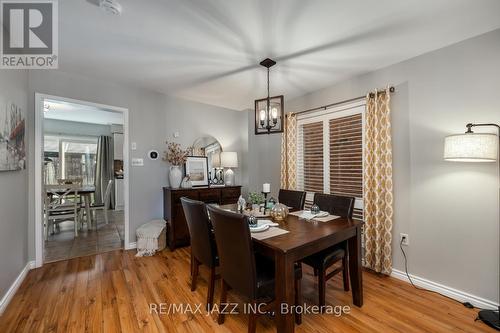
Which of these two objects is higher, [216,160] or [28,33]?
[28,33]

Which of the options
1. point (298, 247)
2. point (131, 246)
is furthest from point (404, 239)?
point (131, 246)

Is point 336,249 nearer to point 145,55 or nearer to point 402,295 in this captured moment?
point 402,295

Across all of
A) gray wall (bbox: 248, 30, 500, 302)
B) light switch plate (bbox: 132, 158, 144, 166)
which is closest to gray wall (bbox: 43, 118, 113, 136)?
light switch plate (bbox: 132, 158, 144, 166)

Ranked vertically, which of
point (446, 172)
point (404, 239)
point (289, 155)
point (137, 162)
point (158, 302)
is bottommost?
point (158, 302)

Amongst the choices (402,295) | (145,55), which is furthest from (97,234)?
(402,295)

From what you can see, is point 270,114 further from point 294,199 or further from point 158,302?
point 158,302

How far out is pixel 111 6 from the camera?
59.7 inches

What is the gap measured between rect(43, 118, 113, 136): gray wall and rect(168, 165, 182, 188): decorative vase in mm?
3968

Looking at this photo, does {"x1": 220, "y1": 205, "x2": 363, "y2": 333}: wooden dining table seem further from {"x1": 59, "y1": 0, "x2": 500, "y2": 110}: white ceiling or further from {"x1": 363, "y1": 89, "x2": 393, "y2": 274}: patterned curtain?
{"x1": 59, "y1": 0, "x2": 500, "y2": 110}: white ceiling

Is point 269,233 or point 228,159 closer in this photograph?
point 269,233

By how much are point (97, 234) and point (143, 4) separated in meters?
3.86

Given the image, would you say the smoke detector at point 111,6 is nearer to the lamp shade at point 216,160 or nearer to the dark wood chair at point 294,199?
the dark wood chair at point 294,199

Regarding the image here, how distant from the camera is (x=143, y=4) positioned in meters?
1.55

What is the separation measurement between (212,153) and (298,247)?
2.89 metres
